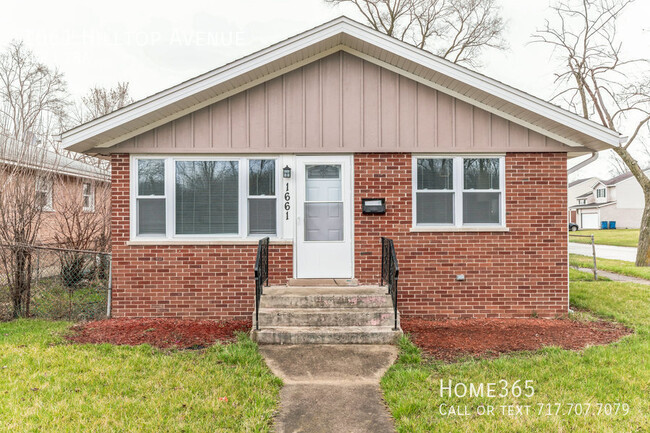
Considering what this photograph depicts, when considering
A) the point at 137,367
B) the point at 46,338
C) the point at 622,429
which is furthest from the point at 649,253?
the point at 46,338

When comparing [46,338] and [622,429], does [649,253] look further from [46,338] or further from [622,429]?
[46,338]

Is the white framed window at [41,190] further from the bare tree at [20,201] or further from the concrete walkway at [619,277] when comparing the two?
the concrete walkway at [619,277]

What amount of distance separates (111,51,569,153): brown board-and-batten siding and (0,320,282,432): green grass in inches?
141

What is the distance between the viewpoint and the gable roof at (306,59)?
621 cm

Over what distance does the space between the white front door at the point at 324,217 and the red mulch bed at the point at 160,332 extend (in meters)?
1.55

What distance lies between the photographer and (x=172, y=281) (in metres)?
6.74

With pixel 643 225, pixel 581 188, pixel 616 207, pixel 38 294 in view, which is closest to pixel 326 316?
pixel 38 294

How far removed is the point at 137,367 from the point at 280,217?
323 cm

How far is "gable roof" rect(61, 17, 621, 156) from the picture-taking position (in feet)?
20.4

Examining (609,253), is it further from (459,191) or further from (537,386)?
(537,386)

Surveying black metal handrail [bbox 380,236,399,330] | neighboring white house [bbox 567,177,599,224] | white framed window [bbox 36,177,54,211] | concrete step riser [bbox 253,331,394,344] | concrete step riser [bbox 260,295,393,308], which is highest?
neighboring white house [bbox 567,177,599,224]


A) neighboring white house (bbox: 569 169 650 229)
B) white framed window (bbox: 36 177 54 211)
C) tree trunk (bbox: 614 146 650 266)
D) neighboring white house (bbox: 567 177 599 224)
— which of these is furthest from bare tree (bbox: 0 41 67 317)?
neighboring white house (bbox: 567 177 599 224)

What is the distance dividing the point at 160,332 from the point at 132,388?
2060mm

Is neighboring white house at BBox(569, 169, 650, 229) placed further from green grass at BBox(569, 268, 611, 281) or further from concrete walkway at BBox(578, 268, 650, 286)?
green grass at BBox(569, 268, 611, 281)
